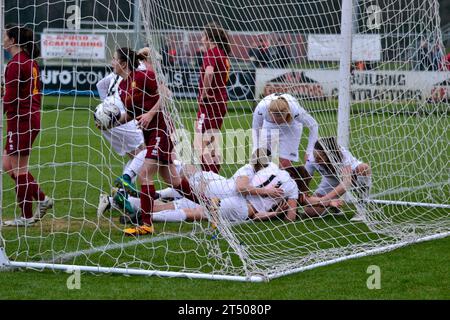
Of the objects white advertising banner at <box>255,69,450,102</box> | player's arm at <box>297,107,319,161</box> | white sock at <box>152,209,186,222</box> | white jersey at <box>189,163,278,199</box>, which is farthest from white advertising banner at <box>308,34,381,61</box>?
white sock at <box>152,209,186,222</box>

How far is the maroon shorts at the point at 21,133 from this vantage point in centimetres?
806

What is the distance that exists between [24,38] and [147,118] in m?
1.23

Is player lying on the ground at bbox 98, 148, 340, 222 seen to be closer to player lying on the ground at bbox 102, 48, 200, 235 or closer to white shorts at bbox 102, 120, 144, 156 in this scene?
player lying on the ground at bbox 102, 48, 200, 235

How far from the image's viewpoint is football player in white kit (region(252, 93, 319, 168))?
337 inches

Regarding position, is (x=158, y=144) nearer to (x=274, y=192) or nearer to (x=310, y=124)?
(x=274, y=192)

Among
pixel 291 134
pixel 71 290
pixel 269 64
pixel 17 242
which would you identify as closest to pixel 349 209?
pixel 291 134

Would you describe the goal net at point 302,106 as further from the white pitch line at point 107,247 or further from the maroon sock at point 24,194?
the maroon sock at point 24,194

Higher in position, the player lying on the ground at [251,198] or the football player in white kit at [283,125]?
the football player in white kit at [283,125]

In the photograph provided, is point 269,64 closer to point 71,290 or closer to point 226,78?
point 226,78

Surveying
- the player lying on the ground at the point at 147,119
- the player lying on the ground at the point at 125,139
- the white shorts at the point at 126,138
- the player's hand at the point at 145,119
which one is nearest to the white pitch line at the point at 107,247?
→ the player lying on the ground at the point at 147,119

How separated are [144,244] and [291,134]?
2.23m

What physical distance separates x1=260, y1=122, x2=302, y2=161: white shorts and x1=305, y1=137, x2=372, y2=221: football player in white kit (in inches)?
11.3

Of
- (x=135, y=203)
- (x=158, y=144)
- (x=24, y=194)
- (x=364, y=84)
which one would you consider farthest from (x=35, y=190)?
(x=364, y=84)

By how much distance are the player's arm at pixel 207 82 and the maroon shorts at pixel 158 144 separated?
0.93 meters
